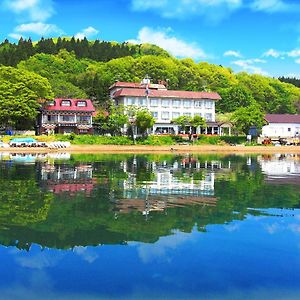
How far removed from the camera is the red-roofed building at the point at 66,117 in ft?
209

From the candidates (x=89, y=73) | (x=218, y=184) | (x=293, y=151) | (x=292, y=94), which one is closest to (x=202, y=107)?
(x=293, y=151)

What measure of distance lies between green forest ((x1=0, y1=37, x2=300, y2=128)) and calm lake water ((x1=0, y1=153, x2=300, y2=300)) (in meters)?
42.2

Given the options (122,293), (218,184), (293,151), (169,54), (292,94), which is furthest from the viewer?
(169,54)

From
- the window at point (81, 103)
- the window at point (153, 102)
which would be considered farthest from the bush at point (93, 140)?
the window at point (153, 102)

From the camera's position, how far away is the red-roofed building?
63.7 meters

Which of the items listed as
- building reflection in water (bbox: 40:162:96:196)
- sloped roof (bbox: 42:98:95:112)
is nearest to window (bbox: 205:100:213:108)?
sloped roof (bbox: 42:98:95:112)

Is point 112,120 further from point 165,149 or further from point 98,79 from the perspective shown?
point 98,79

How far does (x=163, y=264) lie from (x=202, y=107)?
63.6 metres

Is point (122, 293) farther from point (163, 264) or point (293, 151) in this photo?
point (293, 151)

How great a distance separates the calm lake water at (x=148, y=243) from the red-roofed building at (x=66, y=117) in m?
45.3

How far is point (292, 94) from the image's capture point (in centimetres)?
10450

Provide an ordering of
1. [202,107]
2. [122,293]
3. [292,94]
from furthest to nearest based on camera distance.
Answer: [292,94]
[202,107]
[122,293]

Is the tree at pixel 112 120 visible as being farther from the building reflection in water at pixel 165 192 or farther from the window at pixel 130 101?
the building reflection in water at pixel 165 192

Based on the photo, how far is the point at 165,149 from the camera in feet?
179
